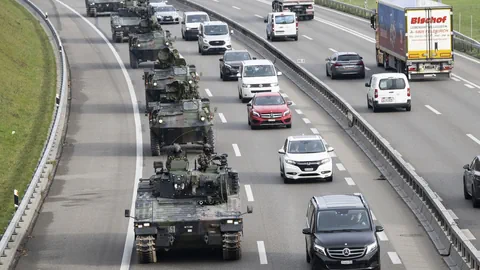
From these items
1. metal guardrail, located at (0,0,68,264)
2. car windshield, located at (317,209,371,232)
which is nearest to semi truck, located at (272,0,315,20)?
metal guardrail, located at (0,0,68,264)

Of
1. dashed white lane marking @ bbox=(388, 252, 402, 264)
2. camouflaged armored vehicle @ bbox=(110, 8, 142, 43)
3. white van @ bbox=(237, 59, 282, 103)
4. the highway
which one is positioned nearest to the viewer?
dashed white lane marking @ bbox=(388, 252, 402, 264)

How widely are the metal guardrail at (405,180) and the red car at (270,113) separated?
7.88 ft

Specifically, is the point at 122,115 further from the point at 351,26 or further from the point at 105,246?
the point at 351,26

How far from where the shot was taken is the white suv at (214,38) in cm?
7319

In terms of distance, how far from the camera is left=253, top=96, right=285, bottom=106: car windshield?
49.9m

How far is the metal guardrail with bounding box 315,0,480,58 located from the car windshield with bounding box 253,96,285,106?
23255 millimetres

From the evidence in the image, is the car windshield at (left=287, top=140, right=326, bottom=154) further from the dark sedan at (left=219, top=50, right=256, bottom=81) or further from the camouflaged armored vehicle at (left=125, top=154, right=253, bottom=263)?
the dark sedan at (left=219, top=50, right=256, bottom=81)

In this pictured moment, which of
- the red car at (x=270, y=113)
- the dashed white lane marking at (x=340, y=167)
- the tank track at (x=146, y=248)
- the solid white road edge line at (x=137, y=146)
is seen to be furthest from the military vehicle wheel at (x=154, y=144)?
the tank track at (x=146, y=248)

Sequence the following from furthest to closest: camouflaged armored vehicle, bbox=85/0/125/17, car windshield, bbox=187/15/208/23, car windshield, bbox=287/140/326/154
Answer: camouflaged armored vehicle, bbox=85/0/125/17
car windshield, bbox=187/15/208/23
car windshield, bbox=287/140/326/154

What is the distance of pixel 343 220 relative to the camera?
87.9ft

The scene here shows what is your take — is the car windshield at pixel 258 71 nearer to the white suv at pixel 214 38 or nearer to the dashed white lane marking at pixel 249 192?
the white suv at pixel 214 38

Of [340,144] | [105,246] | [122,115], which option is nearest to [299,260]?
[105,246]

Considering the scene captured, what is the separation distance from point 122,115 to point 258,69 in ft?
23.3

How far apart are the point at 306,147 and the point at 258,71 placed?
1841 cm
